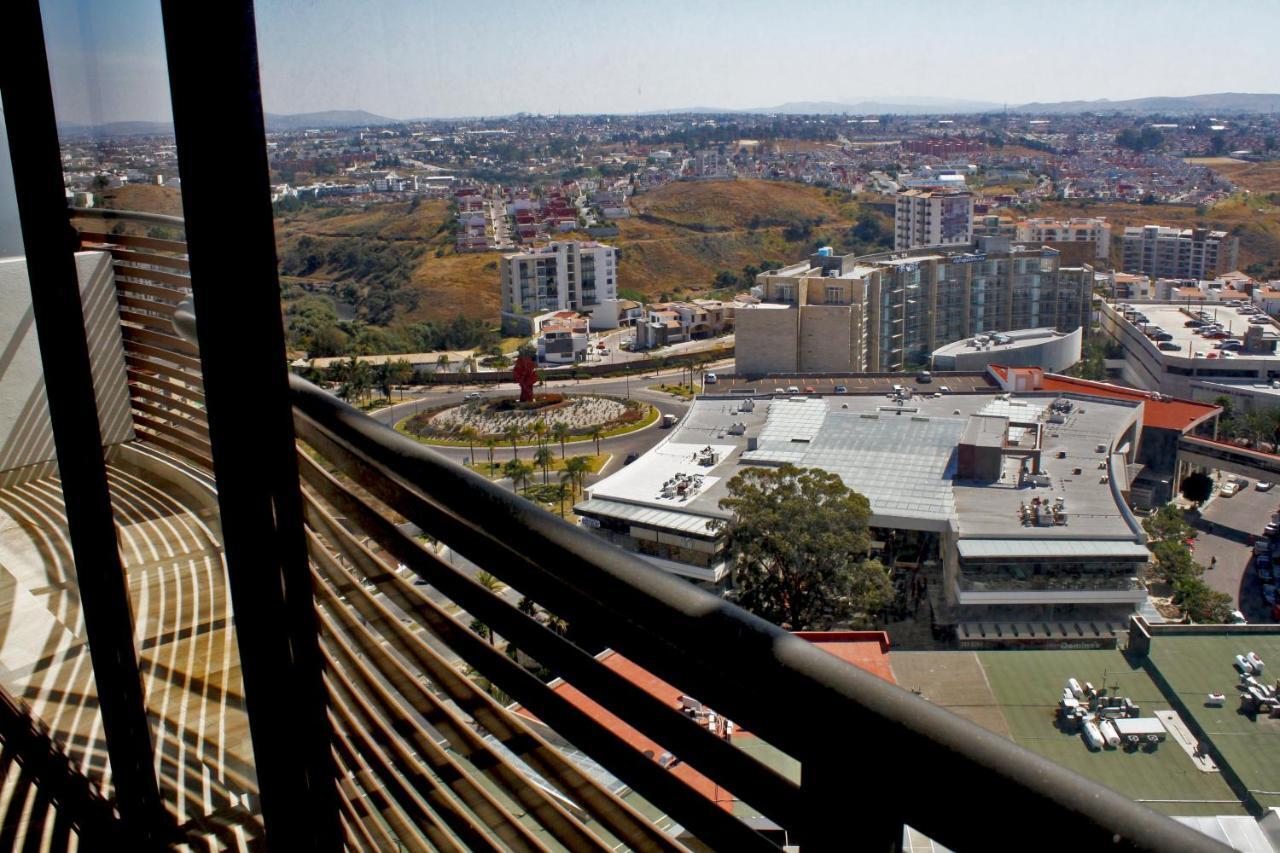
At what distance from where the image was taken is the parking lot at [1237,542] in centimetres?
591

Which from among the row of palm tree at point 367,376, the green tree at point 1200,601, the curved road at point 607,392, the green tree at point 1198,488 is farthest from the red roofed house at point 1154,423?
the row of palm tree at point 367,376

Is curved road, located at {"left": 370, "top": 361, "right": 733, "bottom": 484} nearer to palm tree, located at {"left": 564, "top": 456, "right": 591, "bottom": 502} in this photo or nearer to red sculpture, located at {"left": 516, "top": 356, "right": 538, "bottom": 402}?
palm tree, located at {"left": 564, "top": 456, "right": 591, "bottom": 502}

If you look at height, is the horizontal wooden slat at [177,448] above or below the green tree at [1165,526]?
above

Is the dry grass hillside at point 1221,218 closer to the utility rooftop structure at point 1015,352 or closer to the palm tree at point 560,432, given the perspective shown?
the utility rooftop structure at point 1015,352

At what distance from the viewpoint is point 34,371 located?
4.49 feet

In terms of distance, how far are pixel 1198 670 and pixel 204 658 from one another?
4.18 ft

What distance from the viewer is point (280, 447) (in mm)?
484

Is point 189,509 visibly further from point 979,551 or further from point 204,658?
point 979,551

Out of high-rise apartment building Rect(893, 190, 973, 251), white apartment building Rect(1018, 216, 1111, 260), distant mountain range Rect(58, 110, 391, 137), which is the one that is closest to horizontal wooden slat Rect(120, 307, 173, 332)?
distant mountain range Rect(58, 110, 391, 137)

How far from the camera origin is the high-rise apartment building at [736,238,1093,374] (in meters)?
11.1

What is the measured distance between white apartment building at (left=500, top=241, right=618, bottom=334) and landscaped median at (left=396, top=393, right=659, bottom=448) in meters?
4.35

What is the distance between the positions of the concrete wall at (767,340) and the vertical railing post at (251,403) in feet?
34.7

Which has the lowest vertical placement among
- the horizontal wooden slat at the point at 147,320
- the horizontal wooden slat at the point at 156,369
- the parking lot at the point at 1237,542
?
the parking lot at the point at 1237,542

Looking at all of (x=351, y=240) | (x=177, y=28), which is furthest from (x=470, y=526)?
(x=351, y=240)
